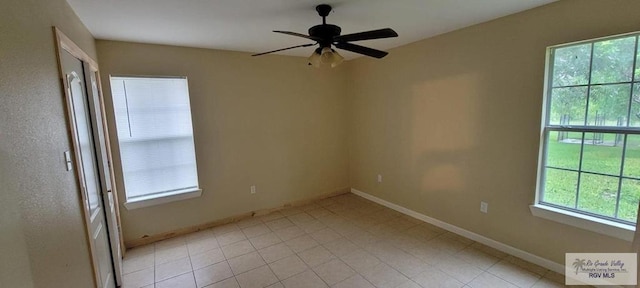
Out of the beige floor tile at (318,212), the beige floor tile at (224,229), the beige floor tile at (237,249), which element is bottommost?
the beige floor tile at (237,249)

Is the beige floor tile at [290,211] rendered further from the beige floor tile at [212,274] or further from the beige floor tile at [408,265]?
the beige floor tile at [408,265]

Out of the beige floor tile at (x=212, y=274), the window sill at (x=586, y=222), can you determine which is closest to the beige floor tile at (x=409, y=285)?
the window sill at (x=586, y=222)

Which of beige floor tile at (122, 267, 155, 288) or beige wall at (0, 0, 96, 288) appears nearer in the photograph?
beige wall at (0, 0, 96, 288)

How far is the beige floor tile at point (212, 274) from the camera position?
2.40m

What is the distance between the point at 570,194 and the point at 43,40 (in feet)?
12.1

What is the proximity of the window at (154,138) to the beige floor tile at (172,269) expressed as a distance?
0.77 metres

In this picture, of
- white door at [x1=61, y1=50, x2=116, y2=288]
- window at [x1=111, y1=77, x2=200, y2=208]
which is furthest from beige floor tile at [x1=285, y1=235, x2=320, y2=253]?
white door at [x1=61, y1=50, x2=116, y2=288]

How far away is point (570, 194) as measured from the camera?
2.27 meters

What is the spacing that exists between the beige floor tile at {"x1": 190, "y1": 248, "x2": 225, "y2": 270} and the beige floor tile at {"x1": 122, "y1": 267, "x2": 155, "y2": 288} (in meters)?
0.36

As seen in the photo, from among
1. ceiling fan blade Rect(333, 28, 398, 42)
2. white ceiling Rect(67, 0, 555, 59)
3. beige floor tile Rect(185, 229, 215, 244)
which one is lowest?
beige floor tile Rect(185, 229, 215, 244)

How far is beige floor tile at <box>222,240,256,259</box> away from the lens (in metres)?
2.82

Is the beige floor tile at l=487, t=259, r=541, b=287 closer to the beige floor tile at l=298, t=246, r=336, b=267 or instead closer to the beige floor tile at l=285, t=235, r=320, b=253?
the beige floor tile at l=298, t=246, r=336, b=267

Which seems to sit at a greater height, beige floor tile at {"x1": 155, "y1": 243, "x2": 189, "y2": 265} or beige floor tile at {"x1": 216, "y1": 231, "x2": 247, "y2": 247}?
beige floor tile at {"x1": 216, "y1": 231, "x2": 247, "y2": 247}

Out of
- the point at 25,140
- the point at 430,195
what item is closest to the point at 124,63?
the point at 25,140
